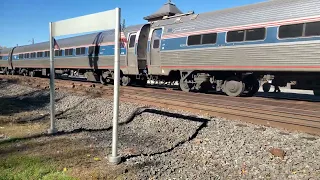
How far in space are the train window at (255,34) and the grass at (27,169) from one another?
829 centimetres

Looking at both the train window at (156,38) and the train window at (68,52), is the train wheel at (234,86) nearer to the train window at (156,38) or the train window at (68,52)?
the train window at (156,38)

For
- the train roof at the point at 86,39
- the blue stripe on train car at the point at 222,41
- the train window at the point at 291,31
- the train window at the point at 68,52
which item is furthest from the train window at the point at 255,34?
the train window at the point at 68,52

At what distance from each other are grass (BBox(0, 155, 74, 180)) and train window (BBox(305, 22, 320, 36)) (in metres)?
8.16

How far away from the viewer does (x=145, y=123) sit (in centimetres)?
761

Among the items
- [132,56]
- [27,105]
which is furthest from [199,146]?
[132,56]

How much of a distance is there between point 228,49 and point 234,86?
1.48 metres

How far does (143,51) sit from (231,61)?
5.97 m

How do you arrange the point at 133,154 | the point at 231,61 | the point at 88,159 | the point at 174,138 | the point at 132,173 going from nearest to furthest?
the point at 132,173, the point at 88,159, the point at 133,154, the point at 174,138, the point at 231,61

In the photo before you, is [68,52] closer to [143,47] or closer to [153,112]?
[143,47]

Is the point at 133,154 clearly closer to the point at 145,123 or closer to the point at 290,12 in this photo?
the point at 145,123

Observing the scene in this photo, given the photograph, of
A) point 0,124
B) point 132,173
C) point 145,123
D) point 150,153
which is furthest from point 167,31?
point 132,173

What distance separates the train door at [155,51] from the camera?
46.6 ft

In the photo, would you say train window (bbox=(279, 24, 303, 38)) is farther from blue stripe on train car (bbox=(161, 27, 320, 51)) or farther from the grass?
the grass

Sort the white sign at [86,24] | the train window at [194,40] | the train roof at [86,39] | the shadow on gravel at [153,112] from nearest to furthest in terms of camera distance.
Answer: the white sign at [86,24] → the shadow on gravel at [153,112] → the train window at [194,40] → the train roof at [86,39]
